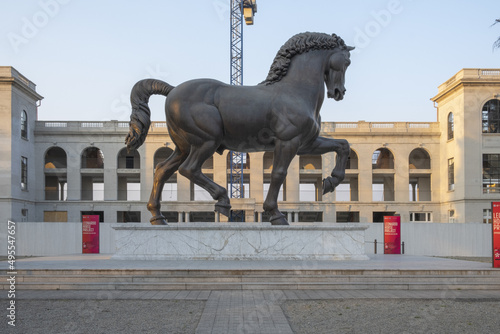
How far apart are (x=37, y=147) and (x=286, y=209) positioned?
26.9 m

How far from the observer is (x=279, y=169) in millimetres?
11156

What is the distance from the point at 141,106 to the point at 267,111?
9.12 feet

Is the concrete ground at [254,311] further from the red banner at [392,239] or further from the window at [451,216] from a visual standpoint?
the window at [451,216]

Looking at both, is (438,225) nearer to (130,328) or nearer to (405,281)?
(405,281)

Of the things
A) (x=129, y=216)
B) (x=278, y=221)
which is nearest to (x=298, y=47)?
(x=278, y=221)

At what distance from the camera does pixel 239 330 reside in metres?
6.18

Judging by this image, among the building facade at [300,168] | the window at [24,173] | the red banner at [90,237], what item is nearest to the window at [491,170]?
the building facade at [300,168]

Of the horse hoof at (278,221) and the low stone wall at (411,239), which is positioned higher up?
the horse hoof at (278,221)

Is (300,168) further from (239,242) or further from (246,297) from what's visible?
(246,297)

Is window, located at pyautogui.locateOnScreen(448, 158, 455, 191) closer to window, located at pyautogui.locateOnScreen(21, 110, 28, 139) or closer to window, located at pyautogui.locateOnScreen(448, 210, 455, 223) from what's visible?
window, located at pyautogui.locateOnScreen(448, 210, 455, 223)

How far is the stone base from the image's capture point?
432 inches

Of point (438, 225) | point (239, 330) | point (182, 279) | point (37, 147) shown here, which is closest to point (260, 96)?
point (182, 279)

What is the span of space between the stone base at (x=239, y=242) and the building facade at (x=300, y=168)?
128ft

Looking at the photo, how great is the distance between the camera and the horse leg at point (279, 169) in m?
11.0
